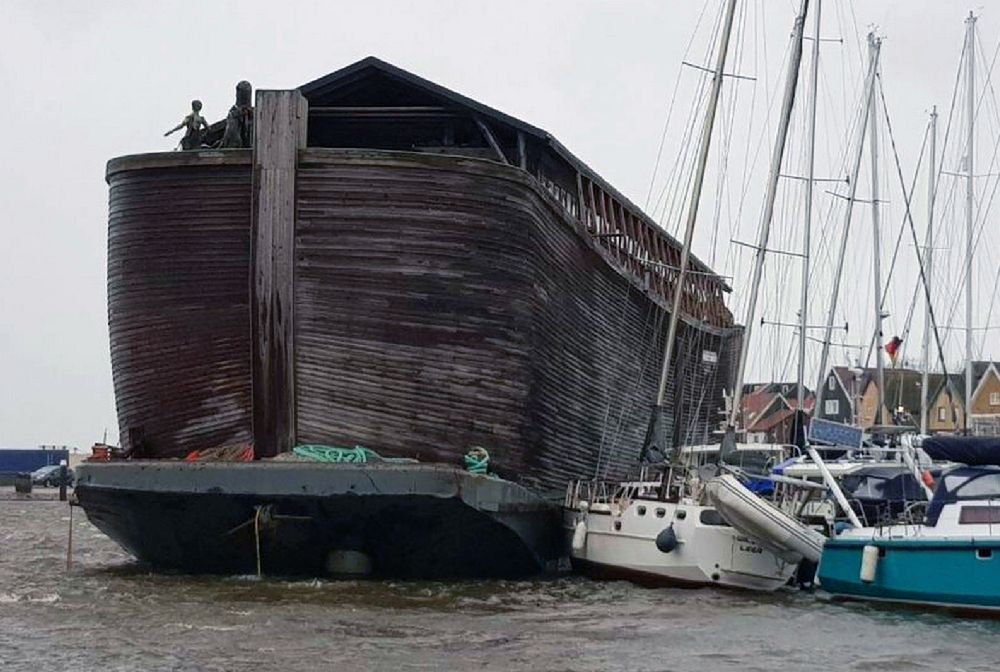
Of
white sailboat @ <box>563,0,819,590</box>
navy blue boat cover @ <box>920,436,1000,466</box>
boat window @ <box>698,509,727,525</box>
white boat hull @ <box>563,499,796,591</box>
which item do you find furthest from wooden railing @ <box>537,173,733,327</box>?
navy blue boat cover @ <box>920,436,1000,466</box>

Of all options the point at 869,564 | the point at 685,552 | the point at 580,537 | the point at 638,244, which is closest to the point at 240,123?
the point at 580,537

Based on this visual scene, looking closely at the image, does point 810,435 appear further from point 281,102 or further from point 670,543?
point 281,102

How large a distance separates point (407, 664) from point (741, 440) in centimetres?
2558

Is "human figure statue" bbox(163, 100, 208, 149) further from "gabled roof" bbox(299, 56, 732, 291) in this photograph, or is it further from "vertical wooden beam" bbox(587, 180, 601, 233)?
"vertical wooden beam" bbox(587, 180, 601, 233)

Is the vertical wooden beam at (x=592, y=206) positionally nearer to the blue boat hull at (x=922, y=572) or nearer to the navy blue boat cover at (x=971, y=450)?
the navy blue boat cover at (x=971, y=450)

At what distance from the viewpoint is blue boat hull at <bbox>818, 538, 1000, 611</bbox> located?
64.6 ft

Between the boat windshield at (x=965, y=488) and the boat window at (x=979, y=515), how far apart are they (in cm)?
28

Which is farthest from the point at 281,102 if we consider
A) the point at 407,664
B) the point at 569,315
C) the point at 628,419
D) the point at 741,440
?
the point at 741,440

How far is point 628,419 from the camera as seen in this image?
106 ft

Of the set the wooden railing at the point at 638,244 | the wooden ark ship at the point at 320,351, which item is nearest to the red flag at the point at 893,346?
the wooden railing at the point at 638,244

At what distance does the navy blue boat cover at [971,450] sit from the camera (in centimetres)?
2125

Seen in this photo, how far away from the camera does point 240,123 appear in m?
23.7

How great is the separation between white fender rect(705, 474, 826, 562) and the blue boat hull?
2.23ft

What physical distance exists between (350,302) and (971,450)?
356 inches
